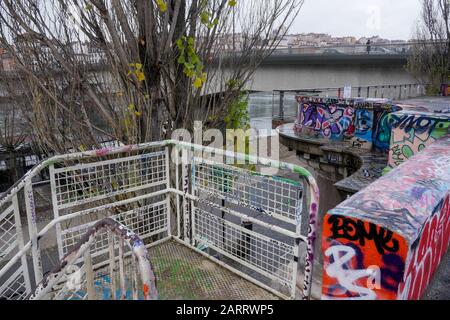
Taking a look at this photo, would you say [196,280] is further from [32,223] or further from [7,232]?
[7,232]

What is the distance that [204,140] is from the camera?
20.7ft

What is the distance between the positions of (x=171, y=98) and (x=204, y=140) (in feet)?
3.39

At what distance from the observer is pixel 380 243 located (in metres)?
2.06

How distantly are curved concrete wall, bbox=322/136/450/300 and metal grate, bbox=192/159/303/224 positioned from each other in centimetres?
76

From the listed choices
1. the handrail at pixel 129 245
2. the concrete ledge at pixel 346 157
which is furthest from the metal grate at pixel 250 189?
the concrete ledge at pixel 346 157

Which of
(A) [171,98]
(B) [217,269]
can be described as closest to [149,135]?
(A) [171,98]

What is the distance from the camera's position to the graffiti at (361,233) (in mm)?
2029

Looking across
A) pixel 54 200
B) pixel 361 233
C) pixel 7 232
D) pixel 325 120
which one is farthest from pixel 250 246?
pixel 325 120

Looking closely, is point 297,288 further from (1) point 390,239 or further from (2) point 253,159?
(1) point 390,239

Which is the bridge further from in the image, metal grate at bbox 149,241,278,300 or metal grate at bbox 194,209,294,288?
metal grate at bbox 149,241,278,300

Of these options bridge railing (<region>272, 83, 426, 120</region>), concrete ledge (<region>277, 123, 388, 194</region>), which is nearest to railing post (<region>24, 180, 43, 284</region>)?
concrete ledge (<region>277, 123, 388, 194</region>)

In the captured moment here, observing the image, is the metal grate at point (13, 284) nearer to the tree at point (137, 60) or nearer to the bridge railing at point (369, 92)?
the tree at point (137, 60)

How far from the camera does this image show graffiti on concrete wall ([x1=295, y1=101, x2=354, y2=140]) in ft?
37.6

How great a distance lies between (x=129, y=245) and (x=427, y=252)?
2.18 m
